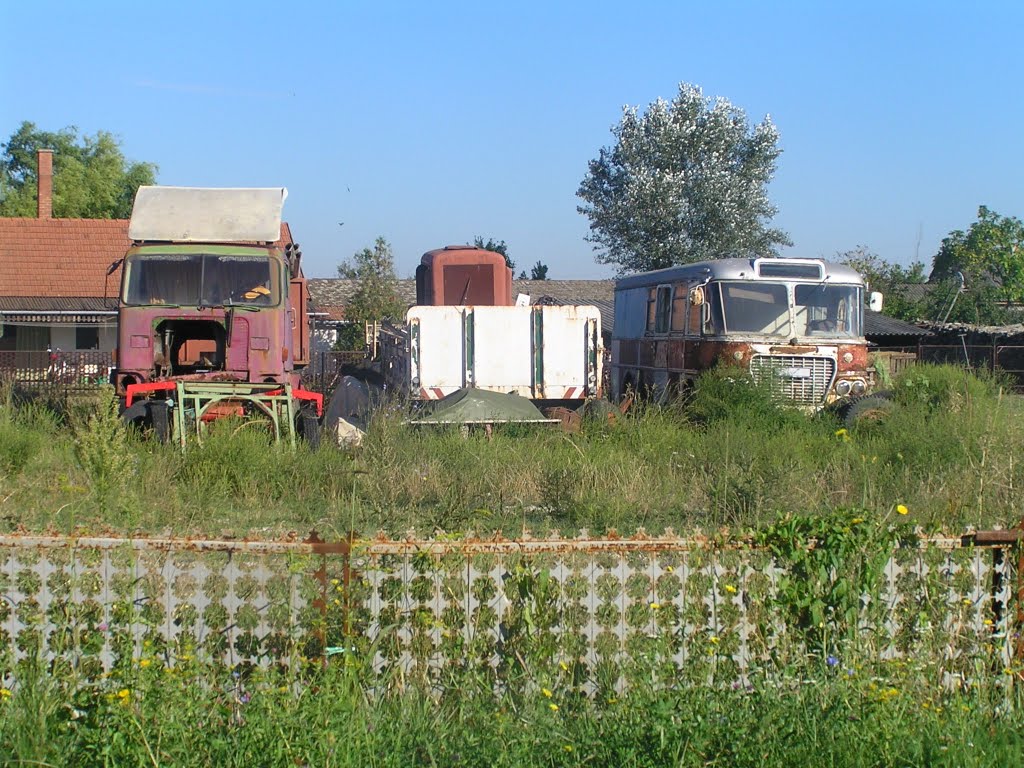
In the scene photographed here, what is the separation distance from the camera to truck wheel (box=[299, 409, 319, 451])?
13073 millimetres

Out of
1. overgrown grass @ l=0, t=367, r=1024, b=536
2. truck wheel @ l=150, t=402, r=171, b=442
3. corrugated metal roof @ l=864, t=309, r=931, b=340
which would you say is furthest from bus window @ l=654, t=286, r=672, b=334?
corrugated metal roof @ l=864, t=309, r=931, b=340

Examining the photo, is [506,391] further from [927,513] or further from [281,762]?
[281,762]

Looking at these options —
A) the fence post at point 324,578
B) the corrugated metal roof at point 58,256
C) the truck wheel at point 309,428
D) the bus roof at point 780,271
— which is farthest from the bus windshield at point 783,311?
the corrugated metal roof at point 58,256

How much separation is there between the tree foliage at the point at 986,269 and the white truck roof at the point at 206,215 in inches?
1343

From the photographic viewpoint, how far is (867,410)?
49.1 feet

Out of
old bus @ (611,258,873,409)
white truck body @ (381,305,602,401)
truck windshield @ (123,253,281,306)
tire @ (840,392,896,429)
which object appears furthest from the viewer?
white truck body @ (381,305,602,401)

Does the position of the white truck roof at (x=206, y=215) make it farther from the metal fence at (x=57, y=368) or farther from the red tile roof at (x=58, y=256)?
the red tile roof at (x=58, y=256)

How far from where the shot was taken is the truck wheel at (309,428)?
1307cm

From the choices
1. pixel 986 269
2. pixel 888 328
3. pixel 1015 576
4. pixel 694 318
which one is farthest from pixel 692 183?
pixel 1015 576

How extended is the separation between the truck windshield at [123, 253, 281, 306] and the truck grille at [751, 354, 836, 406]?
22.8 feet

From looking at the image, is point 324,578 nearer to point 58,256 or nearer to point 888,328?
point 58,256

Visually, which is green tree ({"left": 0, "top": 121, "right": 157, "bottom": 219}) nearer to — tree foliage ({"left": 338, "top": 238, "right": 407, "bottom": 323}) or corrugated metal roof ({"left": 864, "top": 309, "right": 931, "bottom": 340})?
tree foliage ({"left": 338, "top": 238, "right": 407, "bottom": 323})

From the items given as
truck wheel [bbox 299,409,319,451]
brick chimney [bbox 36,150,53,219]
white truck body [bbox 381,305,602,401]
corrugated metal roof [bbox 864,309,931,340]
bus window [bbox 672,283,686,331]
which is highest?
brick chimney [bbox 36,150,53,219]

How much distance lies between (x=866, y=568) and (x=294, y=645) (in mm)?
2619
